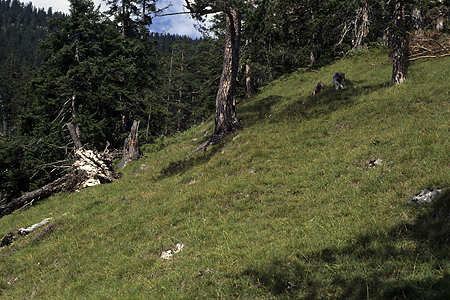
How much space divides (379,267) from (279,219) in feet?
10.2

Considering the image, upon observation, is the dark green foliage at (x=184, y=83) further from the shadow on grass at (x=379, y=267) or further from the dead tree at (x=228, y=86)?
the shadow on grass at (x=379, y=267)

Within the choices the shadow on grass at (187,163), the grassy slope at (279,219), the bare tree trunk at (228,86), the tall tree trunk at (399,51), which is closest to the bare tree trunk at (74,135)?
the grassy slope at (279,219)

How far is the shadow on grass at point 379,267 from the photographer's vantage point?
436 centimetres

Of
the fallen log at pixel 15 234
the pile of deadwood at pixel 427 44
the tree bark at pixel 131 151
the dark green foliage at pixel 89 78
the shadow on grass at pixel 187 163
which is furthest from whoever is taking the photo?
the dark green foliage at pixel 89 78

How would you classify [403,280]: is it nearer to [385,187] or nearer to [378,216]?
[378,216]

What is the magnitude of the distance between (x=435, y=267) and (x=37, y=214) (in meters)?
15.7

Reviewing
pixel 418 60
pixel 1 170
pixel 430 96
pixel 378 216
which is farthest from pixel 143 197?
pixel 418 60

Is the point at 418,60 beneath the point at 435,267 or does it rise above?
above

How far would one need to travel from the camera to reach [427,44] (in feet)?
66.7

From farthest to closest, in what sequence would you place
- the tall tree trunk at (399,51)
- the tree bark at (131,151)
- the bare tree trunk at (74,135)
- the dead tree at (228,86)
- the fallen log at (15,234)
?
the bare tree trunk at (74,135) < the tree bark at (131,151) < the dead tree at (228,86) < the tall tree trunk at (399,51) < the fallen log at (15,234)

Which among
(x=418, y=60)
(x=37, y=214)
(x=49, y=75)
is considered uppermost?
(x=49, y=75)

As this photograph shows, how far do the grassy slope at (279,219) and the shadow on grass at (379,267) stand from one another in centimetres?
2

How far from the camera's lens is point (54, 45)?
2731cm

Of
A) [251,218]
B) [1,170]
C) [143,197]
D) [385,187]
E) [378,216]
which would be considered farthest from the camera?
[1,170]
